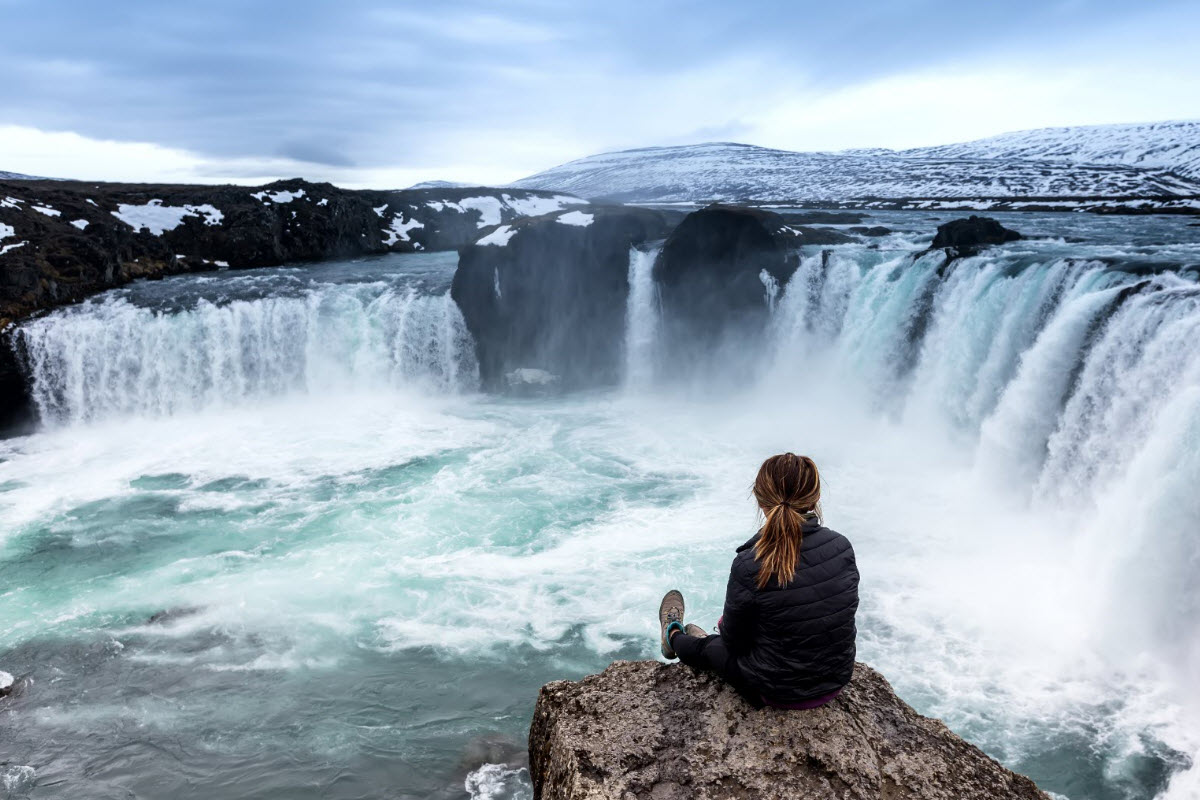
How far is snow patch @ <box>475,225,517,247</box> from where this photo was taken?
27953 millimetres

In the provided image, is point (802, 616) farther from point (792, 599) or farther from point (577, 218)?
point (577, 218)

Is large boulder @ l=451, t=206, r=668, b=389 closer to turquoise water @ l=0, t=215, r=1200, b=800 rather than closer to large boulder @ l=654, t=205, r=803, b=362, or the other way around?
large boulder @ l=654, t=205, r=803, b=362

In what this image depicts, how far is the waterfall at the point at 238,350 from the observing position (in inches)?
968

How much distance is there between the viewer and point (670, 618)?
5195mm

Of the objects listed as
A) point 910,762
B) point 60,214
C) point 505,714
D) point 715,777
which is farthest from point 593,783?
point 60,214

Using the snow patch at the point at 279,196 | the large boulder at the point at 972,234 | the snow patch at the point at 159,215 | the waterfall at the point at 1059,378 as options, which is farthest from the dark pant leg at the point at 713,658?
the snow patch at the point at 279,196

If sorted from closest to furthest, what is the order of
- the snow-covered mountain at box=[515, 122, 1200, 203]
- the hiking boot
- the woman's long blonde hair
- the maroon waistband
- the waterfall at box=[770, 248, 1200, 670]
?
the woman's long blonde hair
the maroon waistband
the hiking boot
the waterfall at box=[770, 248, 1200, 670]
the snow-covered mountain at box=[515, 122, 1200, 203]

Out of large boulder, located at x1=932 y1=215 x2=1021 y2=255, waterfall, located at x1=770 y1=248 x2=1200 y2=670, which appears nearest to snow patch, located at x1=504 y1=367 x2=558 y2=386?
waterfall, located at x1=770 y1=248 x2=1200 y2=670

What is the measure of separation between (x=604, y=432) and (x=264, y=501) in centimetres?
965

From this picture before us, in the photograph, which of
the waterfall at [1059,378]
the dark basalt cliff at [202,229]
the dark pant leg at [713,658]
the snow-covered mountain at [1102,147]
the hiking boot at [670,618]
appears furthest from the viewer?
the snow-covered mountain at [1102,147]

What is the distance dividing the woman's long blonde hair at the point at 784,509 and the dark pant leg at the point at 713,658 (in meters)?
0.69

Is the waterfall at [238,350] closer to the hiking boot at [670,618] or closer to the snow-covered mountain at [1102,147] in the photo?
the hiking boot at [670,618]

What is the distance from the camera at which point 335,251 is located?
43.2m

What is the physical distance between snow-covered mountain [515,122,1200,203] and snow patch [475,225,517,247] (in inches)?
2305
